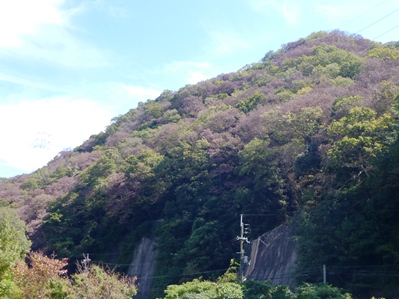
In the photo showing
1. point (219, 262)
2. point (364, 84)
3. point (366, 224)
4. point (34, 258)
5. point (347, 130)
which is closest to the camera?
point (34, 258)

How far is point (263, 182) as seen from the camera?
25.2 m

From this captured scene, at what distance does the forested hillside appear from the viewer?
1816 cm

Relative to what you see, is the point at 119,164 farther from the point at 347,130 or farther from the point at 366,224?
the point at 366,224

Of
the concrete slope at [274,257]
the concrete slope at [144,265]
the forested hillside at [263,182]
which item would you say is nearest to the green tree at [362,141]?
the forested hillside at [263,182]

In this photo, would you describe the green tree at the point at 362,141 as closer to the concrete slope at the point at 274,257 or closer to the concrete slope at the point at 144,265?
the concrete slope at the point at 274,257

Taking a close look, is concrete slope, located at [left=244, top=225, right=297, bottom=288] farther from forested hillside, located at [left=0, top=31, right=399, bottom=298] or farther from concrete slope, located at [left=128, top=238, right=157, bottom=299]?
concrete slope, located at [left=128, top=238, right=157, bottom=299]

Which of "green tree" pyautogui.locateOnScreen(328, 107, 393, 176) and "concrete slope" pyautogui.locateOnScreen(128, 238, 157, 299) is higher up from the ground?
"green tree" pyautogui.locateOnScreen(328, 107, 393, 176)

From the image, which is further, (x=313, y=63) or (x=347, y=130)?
(x=313, y=63)

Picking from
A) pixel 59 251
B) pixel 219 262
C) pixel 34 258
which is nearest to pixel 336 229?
pixel 219 262

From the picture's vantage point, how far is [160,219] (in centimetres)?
3291

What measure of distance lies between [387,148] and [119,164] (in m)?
25.4

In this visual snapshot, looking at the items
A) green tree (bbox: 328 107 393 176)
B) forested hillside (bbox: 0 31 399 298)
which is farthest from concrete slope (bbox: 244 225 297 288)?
green tree (bbox: 328 107 393 176)

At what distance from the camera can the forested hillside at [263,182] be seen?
1816 centimetres

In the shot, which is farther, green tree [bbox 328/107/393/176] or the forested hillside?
green tree [bbox 328/107/393/176]
